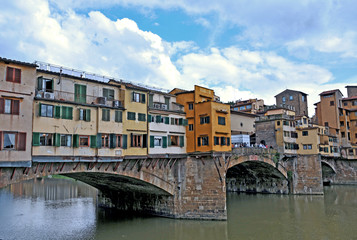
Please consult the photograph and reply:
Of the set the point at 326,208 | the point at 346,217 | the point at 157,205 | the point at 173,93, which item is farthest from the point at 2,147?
the point at 326,208

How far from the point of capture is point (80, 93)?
87.4 feet

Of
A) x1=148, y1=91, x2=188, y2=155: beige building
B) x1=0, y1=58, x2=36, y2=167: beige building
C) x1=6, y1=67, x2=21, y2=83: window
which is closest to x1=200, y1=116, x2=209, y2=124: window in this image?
x1=148, y1=91, x2=188, y2=155: beige building

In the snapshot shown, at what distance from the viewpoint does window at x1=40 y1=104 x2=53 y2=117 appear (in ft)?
75.8

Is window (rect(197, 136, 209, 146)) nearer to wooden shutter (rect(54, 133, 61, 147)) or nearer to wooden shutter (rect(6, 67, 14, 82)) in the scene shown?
wooden shutter (rect(54, 133, 61, 147))

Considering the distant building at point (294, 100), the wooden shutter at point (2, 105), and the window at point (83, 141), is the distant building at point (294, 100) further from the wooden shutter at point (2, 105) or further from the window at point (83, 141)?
the wooden shutter at point (2, 105)

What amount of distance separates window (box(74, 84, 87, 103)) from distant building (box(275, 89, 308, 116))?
60.6m

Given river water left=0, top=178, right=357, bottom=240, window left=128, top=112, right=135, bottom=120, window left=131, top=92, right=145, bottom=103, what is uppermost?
window left=131, top=92, right=145, bottom=103

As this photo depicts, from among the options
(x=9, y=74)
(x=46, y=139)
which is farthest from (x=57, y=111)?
(x=9, y=74)

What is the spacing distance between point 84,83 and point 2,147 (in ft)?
29.6

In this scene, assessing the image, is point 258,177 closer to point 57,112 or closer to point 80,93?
point 80,93

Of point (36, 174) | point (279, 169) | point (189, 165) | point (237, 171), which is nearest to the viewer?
point (36, 174)

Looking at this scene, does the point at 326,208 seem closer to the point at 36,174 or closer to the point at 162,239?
the point at 162,239

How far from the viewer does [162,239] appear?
26.9 m

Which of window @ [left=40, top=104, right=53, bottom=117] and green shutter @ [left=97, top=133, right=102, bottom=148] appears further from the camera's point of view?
green shutter @ [left=97, top=133, right=102, bottom=148]
